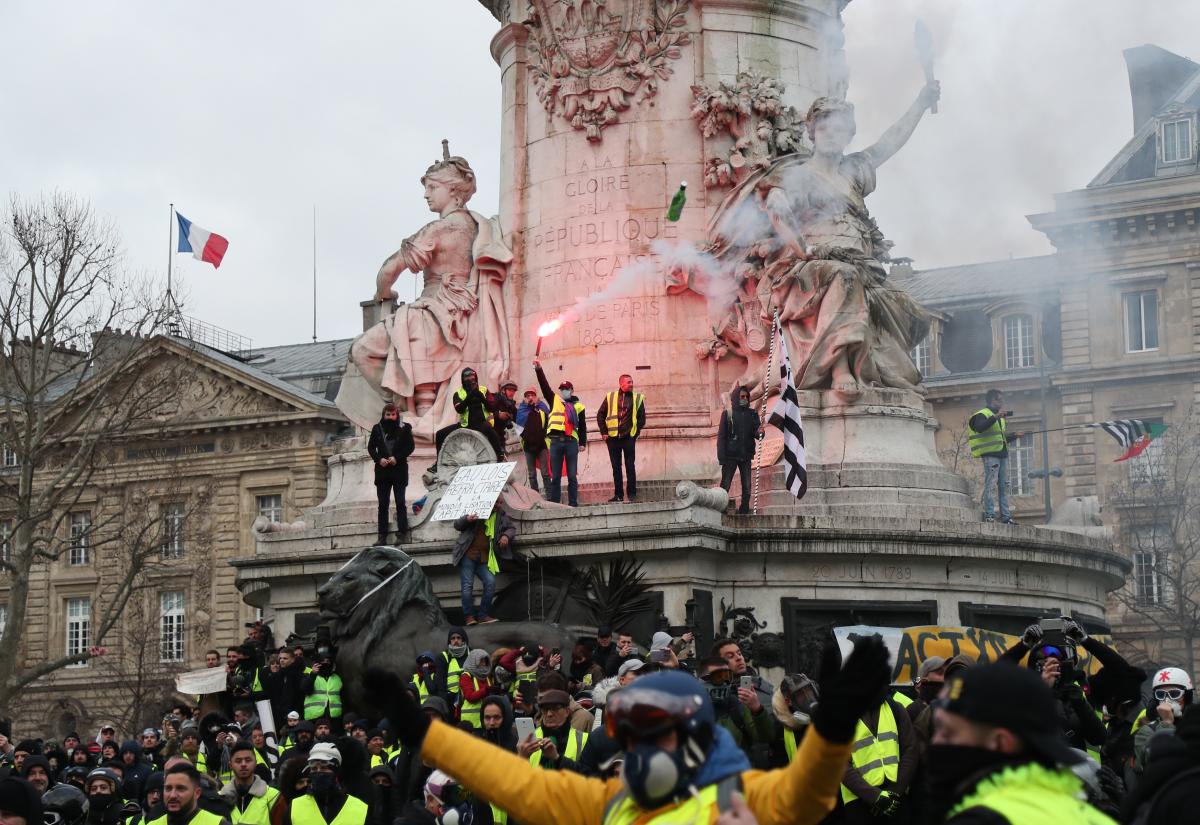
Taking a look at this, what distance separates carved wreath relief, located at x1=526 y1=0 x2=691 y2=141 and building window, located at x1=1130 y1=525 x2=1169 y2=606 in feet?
78.7

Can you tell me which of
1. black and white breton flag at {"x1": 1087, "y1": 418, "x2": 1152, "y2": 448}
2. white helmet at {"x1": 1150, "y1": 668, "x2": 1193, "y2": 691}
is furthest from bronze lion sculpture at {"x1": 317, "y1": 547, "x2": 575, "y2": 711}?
black and white breton flag at {"x1": 1087, "y1": 418, "x2": 1152, "y2": 448}

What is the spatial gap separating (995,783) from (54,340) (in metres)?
37.8

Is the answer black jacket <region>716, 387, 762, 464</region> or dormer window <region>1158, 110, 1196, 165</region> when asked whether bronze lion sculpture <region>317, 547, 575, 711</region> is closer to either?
black jacket <region>716, 387, 762, 464</region>

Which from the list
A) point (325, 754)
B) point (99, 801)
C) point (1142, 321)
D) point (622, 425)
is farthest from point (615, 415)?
point (1142, 321)

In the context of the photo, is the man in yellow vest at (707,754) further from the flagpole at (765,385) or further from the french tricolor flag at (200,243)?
the french tricolor flag at (200,243)

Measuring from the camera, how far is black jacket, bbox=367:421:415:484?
2608 centimetres

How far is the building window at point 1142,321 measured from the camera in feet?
176

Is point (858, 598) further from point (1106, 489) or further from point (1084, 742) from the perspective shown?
point (1106, 489)

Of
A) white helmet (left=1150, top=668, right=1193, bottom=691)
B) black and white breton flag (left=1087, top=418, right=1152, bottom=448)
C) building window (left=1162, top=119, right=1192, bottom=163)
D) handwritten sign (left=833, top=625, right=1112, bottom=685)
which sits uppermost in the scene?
building window (left=1162, top=119, right=1192, bottom=163)

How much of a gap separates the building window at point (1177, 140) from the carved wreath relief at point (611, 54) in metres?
27.5

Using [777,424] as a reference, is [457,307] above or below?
above

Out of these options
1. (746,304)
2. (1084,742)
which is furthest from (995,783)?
(746,304)

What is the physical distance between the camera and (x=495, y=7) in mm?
31297

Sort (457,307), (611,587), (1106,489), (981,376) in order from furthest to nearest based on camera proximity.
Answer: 1. (981,376)
2. (1106,489)
3. (457,307)
4. (611,587)
